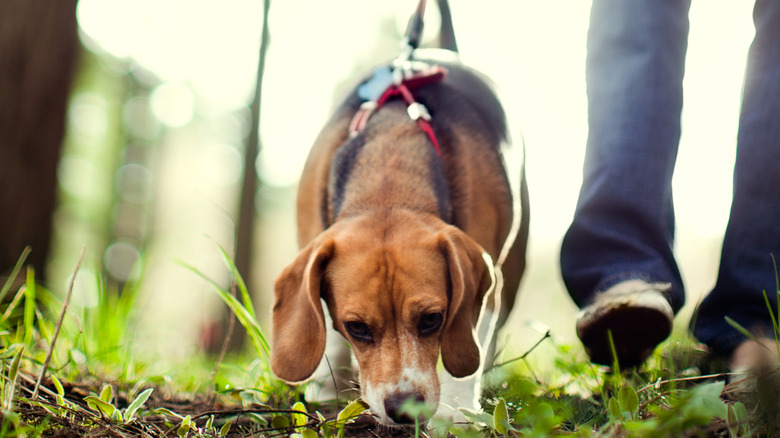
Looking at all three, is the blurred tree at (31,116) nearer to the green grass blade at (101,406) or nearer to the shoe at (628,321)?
the green grass blade at (101,406)

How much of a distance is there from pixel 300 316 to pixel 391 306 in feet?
1.25

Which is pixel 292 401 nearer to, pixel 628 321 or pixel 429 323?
pixel 429 323

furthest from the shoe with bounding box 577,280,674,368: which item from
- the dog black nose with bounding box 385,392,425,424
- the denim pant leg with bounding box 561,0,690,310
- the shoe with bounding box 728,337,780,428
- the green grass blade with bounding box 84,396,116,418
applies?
the green grass blade with bounding box 84,396,116,418

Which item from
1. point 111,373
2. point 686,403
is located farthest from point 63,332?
point 686,403

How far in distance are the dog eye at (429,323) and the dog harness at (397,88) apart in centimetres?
106

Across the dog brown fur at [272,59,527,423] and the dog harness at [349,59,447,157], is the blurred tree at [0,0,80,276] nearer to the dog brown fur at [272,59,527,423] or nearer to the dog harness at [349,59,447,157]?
the dog brown fur at [272,59,527,423]

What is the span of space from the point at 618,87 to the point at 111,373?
2.61 m

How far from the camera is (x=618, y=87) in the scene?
2615 mm

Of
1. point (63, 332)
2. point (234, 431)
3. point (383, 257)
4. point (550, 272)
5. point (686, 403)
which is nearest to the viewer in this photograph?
point (686, 403)

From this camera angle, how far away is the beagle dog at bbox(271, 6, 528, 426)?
2.25 meters

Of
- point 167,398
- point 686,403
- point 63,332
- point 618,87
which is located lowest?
point 63,332

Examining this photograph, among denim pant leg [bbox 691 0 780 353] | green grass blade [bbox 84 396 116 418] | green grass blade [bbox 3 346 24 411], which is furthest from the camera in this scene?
denim pant leg [bbox 691 0 780 353]

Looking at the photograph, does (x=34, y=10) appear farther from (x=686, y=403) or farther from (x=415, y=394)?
(x=686, y=403)

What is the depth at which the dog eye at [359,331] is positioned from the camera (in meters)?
2.30
